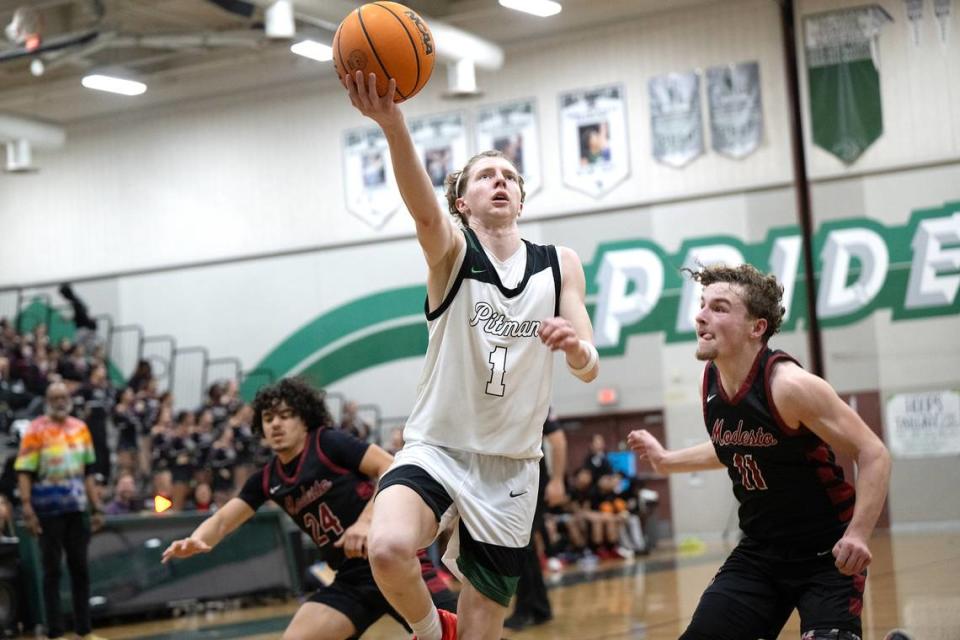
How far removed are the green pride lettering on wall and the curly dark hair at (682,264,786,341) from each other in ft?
40.6

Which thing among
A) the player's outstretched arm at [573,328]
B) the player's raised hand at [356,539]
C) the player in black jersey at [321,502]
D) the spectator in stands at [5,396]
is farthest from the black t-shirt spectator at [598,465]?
the player's outstretched arm at [573,328]

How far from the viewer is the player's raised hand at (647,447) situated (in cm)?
471

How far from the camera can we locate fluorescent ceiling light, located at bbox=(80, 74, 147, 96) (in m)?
18.9

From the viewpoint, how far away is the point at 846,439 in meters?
4.04

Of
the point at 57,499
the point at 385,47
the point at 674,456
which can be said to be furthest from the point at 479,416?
the point at 57,499

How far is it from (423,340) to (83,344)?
240 inches

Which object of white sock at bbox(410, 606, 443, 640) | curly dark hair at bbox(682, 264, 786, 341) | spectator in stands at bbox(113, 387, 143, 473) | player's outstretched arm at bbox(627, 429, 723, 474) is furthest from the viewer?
spectator in stands at bbox(113, 387, 143, 473)

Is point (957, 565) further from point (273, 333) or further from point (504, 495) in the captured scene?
point (273, 333)

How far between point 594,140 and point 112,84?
760cm

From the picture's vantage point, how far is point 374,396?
21234 millimetres

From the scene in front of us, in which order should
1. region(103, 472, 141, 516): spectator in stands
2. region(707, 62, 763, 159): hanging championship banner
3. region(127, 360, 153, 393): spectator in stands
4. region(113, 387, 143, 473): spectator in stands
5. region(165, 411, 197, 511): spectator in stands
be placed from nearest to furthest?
region(103, 472, 141, 516): spectator in stands < region(165, 411, 197, 511): spectator in stands < region(113, 387, 143, 473): spectator in stands < region(707, 62, 763, 159): hanging championship banner < region(127, 360, 153, 393): spectator in stands

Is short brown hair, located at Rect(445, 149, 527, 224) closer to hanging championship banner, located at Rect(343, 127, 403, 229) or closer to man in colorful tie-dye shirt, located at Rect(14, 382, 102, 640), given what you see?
man in colorful tie-dye shirt, located at Rect(14, 382, 102, 640)

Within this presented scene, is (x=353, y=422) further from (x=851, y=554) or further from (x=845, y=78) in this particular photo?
(x=851, y=554)

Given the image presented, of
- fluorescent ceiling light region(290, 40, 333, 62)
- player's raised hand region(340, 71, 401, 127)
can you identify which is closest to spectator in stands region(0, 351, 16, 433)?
fluorescent ceiling light region(290, 40, 333, 62)
